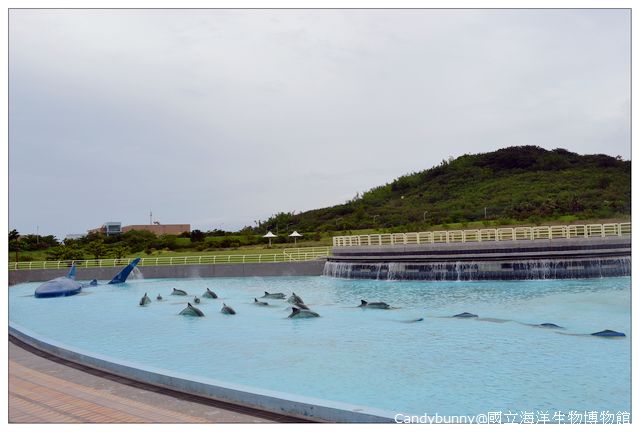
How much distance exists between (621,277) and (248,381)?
1990cm

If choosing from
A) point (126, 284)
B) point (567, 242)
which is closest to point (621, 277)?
point (567, 242)

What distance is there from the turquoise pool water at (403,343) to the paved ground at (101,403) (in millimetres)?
2227

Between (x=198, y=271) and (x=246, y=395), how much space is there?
27314mm

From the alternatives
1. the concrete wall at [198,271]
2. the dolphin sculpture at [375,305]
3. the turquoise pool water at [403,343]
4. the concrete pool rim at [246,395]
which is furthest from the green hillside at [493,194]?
the concrete pool rim at [246,395]

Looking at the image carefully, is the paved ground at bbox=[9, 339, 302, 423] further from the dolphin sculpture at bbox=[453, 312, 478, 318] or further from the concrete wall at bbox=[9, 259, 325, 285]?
the concrete wall at bbox=[9, 259, 325, 285]

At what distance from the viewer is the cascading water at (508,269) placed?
949 inches

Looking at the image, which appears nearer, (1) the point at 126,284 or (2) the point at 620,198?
(1) the point at 126,284

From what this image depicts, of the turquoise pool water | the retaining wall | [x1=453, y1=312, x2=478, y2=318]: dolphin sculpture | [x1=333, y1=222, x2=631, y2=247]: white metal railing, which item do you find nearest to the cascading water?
the retaining wall

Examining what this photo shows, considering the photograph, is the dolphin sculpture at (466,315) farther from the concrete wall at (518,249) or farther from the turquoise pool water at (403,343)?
the concrete wall at (518,249)

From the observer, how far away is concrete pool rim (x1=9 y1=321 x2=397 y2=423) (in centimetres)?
649

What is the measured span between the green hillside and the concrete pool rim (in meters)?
49.0

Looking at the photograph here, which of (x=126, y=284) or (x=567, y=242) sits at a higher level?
(x=567, y=242)
